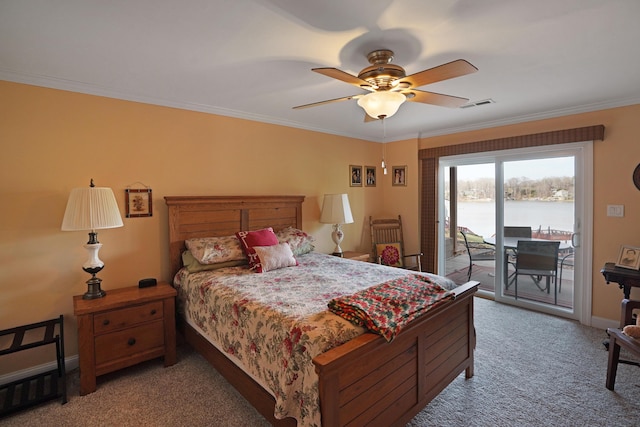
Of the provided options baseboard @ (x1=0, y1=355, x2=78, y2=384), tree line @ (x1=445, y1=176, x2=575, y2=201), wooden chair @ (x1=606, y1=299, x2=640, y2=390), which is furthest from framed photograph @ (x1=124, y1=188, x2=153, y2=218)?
tree line @ (x1=445, y1=176, x2=575, y2=201)

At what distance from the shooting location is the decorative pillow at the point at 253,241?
2.95 metres

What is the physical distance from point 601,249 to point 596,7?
2.77 meters

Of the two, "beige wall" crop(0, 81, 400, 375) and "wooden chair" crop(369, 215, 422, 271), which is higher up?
"beige wall" crop(0, 81, 400, 375)

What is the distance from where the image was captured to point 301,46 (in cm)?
198

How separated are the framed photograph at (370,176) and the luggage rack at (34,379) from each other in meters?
4.05

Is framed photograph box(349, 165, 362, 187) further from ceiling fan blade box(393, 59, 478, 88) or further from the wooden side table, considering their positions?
the wooden side table

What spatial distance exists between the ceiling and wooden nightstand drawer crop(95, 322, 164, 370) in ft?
6.75

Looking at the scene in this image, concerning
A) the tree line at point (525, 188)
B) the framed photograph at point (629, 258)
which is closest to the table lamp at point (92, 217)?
the tree line at point (525, 188)

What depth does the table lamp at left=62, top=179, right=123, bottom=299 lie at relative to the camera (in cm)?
229

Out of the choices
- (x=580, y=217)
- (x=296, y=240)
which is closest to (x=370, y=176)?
(x=296, y=240)

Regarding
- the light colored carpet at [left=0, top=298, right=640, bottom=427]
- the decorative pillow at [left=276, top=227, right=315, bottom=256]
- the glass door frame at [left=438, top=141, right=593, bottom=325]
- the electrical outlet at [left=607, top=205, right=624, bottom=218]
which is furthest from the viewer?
the decorative pillow at [left=276, top=227, right=315, bottom=256]

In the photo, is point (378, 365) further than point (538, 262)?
No

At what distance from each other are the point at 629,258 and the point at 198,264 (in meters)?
4.17

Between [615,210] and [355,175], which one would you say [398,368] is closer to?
[615,210]
